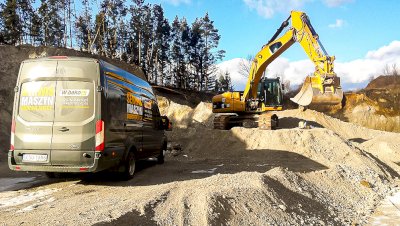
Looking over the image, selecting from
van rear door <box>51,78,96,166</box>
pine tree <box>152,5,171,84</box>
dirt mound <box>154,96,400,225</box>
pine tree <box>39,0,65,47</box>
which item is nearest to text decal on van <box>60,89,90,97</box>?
van rear door <box>51,78,96,166</box>

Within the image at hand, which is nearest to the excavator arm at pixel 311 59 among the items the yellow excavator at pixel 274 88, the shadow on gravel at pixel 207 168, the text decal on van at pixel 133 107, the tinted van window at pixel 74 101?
the yellow excavator at pixel 274 88

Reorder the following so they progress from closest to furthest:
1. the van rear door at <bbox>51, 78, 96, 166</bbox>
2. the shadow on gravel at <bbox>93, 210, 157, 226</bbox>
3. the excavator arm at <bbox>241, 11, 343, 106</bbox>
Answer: the shadow on gravel at <bbox>93, 210, 157, 226</bbox> < the van rear door at <bbox>51, 78, 96, 166</bbox> < the excavator arm at <bbox>241, 11, 343, 106</bbox>

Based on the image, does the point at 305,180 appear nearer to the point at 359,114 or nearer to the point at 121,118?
the point at 121,118

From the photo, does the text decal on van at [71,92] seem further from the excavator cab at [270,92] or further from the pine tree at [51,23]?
the pine tree at [51,23]

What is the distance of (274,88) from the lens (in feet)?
72.0

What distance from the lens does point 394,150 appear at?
57.6ft

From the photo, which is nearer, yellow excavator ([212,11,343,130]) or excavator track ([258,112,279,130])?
yellow excavator ([212,11,343,130])

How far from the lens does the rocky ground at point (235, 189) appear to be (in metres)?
6.30

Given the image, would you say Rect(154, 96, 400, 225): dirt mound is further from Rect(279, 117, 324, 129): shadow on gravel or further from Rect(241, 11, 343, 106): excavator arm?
Rect(279, 117, 324, 129): shadow on gravel

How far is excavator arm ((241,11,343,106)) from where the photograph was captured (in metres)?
17.0

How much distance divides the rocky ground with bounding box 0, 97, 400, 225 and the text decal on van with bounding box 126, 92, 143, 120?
1.63m

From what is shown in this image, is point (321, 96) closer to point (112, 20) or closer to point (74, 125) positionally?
point (74, 125)

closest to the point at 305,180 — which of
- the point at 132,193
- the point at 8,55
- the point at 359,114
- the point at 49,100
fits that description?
the point at 132,193

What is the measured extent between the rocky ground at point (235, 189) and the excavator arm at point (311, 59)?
207 cm
